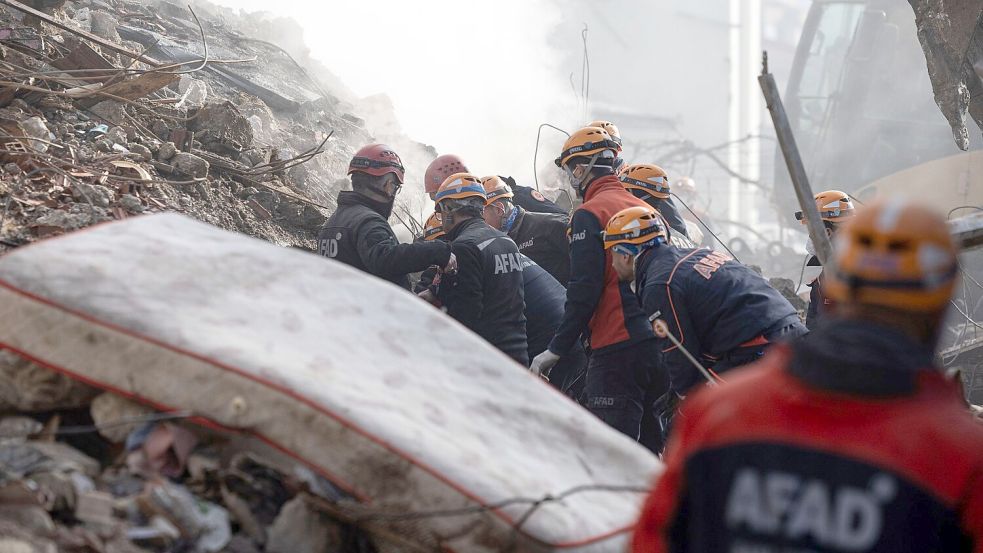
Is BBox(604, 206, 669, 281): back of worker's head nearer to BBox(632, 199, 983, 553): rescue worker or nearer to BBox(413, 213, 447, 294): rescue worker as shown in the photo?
BBox(413, 213, 447, 294): rescue worker

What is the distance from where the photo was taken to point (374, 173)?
19.8 ft

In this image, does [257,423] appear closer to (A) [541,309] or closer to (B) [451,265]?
(B) [451,265]

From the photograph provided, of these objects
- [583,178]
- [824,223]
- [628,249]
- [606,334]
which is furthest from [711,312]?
[824,223]

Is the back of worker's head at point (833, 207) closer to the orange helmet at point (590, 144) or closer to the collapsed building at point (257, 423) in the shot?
the orange helmet at point (590, 144)

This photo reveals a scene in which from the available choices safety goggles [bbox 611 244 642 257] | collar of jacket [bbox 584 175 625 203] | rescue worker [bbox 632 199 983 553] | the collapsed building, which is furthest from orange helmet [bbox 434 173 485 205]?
rescue worker [bbox 632 199 983 553]

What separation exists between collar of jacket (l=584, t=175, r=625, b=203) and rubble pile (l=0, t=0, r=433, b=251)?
2.27 meters

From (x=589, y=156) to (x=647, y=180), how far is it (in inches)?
38.5

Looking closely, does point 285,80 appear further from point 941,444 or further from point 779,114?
point 941,444

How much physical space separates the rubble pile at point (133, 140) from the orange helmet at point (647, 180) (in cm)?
211

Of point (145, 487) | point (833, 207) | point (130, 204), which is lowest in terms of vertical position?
point (130, 204)

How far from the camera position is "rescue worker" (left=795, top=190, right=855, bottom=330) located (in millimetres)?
5719

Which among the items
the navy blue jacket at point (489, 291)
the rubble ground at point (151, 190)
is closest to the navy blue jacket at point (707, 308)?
the navy blue jacket at point (489, 291)

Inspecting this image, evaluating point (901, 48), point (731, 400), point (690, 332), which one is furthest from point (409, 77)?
point (731, 400)

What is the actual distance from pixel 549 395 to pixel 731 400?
1438 mm
